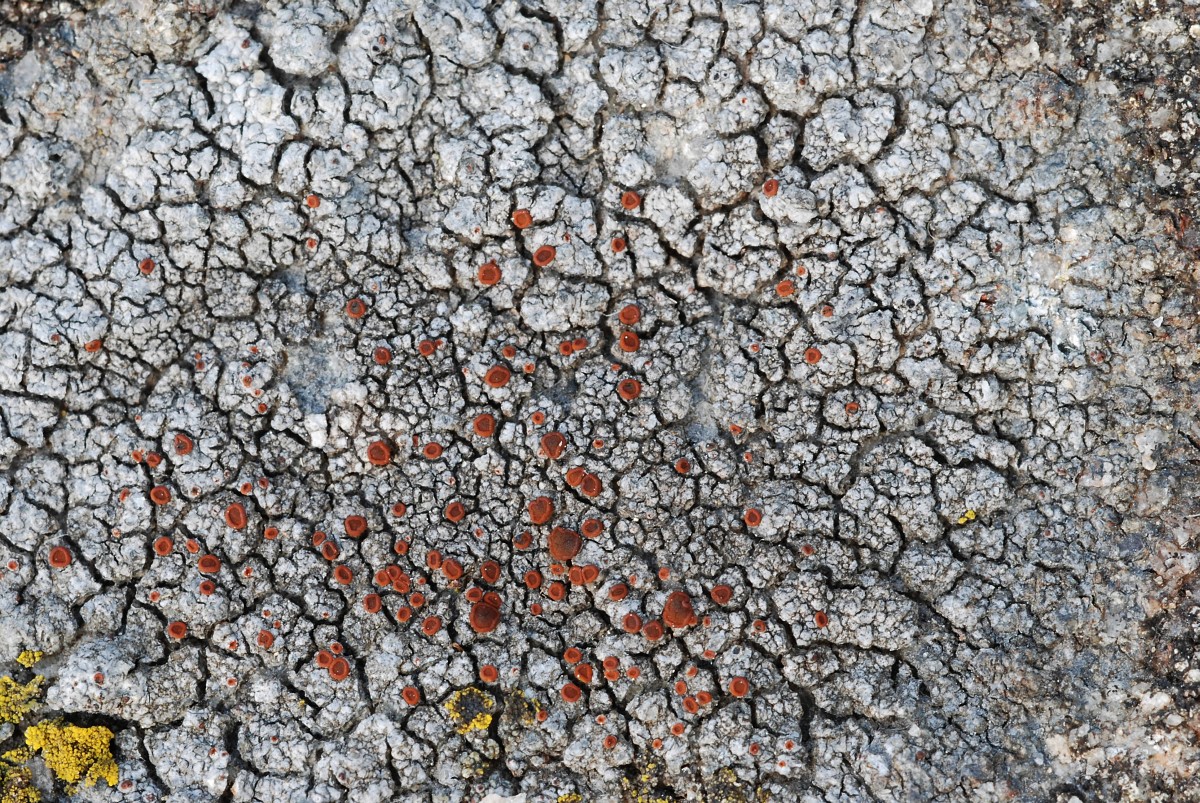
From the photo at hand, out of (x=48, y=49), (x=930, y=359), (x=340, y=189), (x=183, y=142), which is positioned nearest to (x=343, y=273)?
(x=340, y=189)

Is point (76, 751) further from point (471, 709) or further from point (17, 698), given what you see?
point (471, 709)

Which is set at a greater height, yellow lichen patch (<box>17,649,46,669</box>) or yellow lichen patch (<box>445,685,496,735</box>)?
yellow lichen patch (<box>17,649,46,669</box>)

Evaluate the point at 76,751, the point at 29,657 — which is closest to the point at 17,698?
the point at 29,657

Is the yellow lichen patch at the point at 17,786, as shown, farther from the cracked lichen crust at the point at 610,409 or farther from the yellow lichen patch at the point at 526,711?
the yellow lichen patch at the point at 526,711

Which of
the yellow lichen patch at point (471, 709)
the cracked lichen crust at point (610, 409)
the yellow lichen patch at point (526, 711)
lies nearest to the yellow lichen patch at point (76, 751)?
the cracked lichen crust at point (610, 409)

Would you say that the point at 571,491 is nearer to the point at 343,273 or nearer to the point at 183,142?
the point at 343,273

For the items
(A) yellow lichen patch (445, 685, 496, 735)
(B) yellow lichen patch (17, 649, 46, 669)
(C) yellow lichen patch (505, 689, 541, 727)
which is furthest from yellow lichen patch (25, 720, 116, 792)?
(C) yellow lichen patch (505, 689, 541, 727)

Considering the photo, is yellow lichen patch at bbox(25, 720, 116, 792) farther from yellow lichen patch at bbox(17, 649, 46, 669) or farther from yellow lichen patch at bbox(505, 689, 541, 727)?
yellow lichen patch at bbox(505, 689, 541, 727)
